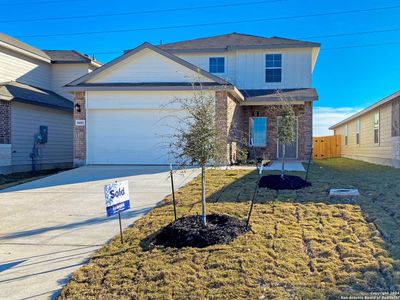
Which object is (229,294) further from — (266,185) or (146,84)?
(146,84)

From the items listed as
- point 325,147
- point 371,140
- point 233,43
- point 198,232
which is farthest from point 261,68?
point 198,232

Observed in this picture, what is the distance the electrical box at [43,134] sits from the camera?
1730 centimetres

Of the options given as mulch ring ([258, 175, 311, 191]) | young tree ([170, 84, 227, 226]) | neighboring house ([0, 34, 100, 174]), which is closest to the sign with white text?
young tree ([170, 84, 227, 226])

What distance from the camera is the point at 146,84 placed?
1512 cm

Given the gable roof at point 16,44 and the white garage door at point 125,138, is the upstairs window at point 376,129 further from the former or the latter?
the gable roof at point 16,44

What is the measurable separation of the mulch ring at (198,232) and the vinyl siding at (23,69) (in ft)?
51.1

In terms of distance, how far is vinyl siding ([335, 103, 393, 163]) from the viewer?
659 inches

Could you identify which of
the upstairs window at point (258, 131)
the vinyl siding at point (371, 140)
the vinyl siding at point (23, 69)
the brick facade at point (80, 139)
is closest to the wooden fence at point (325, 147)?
the vinyl siding at point (371, 140)

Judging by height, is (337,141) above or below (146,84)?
below

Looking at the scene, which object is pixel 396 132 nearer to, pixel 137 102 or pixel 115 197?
pixel 137 102

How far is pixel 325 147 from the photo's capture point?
89.4 ft

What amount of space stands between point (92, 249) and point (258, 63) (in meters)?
16.2

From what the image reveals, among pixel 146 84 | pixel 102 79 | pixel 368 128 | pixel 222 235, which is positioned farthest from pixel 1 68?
pixel 368 128

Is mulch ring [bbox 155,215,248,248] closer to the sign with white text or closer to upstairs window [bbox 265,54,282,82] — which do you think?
the sign with white text
